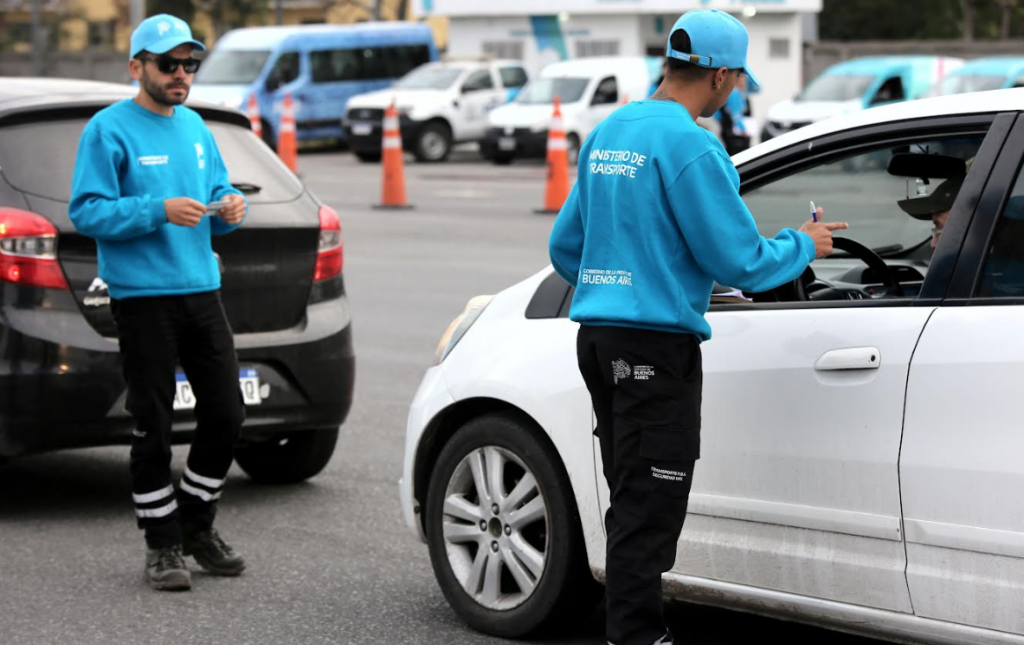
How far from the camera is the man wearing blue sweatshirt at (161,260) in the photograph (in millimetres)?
5184

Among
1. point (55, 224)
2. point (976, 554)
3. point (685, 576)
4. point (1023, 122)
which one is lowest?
point (685, 576)

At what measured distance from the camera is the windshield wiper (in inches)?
253

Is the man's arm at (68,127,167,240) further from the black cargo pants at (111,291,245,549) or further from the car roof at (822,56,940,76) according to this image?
the car roof at (822,56,940,76)

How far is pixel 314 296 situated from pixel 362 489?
82 centimetres

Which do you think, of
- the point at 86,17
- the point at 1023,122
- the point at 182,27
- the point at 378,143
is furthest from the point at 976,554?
the point at 86,17

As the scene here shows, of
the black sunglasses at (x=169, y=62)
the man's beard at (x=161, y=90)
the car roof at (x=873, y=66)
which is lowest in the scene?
the car roof at (x=873, y=66)

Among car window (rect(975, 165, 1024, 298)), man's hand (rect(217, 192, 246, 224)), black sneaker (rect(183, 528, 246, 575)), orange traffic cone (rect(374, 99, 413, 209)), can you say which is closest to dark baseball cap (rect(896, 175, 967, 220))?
car window (rect(975, 165, 1024, 298))

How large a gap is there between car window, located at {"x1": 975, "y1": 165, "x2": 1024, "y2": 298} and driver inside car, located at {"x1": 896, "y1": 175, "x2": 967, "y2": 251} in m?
0.17

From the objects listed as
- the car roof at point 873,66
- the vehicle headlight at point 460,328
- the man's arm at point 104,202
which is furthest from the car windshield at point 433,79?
the vehicle headlight at point 460,328

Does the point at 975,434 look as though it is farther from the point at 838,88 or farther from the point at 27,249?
the point at 838,88

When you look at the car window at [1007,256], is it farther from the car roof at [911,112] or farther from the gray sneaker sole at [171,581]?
the gray sneaker sole at [171,581]

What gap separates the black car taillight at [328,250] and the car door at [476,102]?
25330 mm

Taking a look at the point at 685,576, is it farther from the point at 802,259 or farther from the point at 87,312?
the point at 87,312

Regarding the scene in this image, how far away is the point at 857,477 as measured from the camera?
388cm
